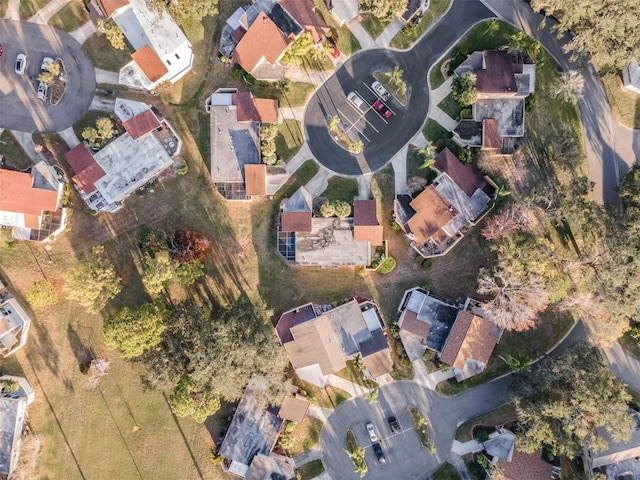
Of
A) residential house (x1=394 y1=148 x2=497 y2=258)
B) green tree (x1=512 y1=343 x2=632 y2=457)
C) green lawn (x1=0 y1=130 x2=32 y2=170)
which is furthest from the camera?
green lawn (x1=0 y1=130 x2=32 y2=170)

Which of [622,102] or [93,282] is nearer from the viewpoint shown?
[93,282]

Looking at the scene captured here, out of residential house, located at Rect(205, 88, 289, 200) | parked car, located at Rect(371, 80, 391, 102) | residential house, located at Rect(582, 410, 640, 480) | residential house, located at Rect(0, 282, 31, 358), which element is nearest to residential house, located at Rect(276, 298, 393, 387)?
residential house, located at Rect(205, 88, 289, 200)

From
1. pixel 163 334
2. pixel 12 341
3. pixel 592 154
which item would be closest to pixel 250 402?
pixel 163 334

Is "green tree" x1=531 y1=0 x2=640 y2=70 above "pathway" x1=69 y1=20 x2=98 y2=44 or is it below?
above

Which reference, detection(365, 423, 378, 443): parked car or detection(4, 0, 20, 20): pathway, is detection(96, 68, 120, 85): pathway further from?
detection(365, 423, 378, 443): parked car

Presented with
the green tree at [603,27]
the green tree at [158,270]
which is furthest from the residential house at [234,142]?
the green tree at [603,27]

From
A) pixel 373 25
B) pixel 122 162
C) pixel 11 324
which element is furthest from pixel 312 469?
pixel 373 25

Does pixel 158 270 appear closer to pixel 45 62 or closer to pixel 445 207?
pixel 45 62

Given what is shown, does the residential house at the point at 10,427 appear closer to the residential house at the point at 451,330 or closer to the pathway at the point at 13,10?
the pathway at the point at 13,10
